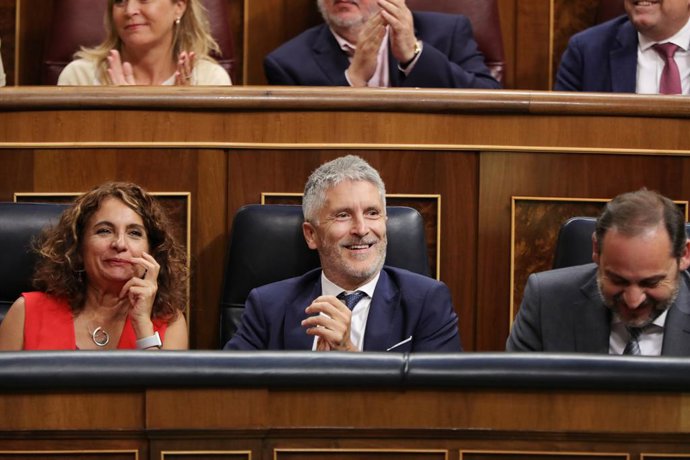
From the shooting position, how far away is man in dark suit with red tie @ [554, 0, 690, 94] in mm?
1986

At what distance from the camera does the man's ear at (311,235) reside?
155 centimetres

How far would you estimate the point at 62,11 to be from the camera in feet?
7.16

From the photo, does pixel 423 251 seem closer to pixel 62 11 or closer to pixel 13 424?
pixel 13 424

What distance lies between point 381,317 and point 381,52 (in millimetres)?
645

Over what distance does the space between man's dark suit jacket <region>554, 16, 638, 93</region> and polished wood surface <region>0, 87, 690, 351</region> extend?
0.29m

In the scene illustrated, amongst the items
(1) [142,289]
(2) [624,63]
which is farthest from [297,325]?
(2) [624,63]

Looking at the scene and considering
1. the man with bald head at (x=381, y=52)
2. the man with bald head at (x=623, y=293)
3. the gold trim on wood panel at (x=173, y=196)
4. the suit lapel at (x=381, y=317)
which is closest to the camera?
the man with bald head at (x=623, y=293)

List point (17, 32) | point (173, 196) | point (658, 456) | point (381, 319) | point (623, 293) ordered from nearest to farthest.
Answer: point (658, 456)
point (623, 293)
point (381, 319)
point (173, 196)
point (17, 32)

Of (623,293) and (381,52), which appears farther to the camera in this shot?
(381,52)

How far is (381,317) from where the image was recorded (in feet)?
4.94

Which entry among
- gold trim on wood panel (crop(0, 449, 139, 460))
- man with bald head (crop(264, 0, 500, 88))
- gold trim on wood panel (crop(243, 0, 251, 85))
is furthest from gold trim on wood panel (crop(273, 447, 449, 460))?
gold trim on wood panel (crop(243, 0, 251, 85))

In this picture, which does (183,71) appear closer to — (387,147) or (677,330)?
(387,147)

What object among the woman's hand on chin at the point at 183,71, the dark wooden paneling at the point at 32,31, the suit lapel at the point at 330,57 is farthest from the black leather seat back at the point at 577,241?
the dark wooden paneling at the point at 32,31

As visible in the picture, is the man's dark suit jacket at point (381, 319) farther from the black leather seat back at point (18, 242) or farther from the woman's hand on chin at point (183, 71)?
the woman's hand on chin at point (183, 71)
